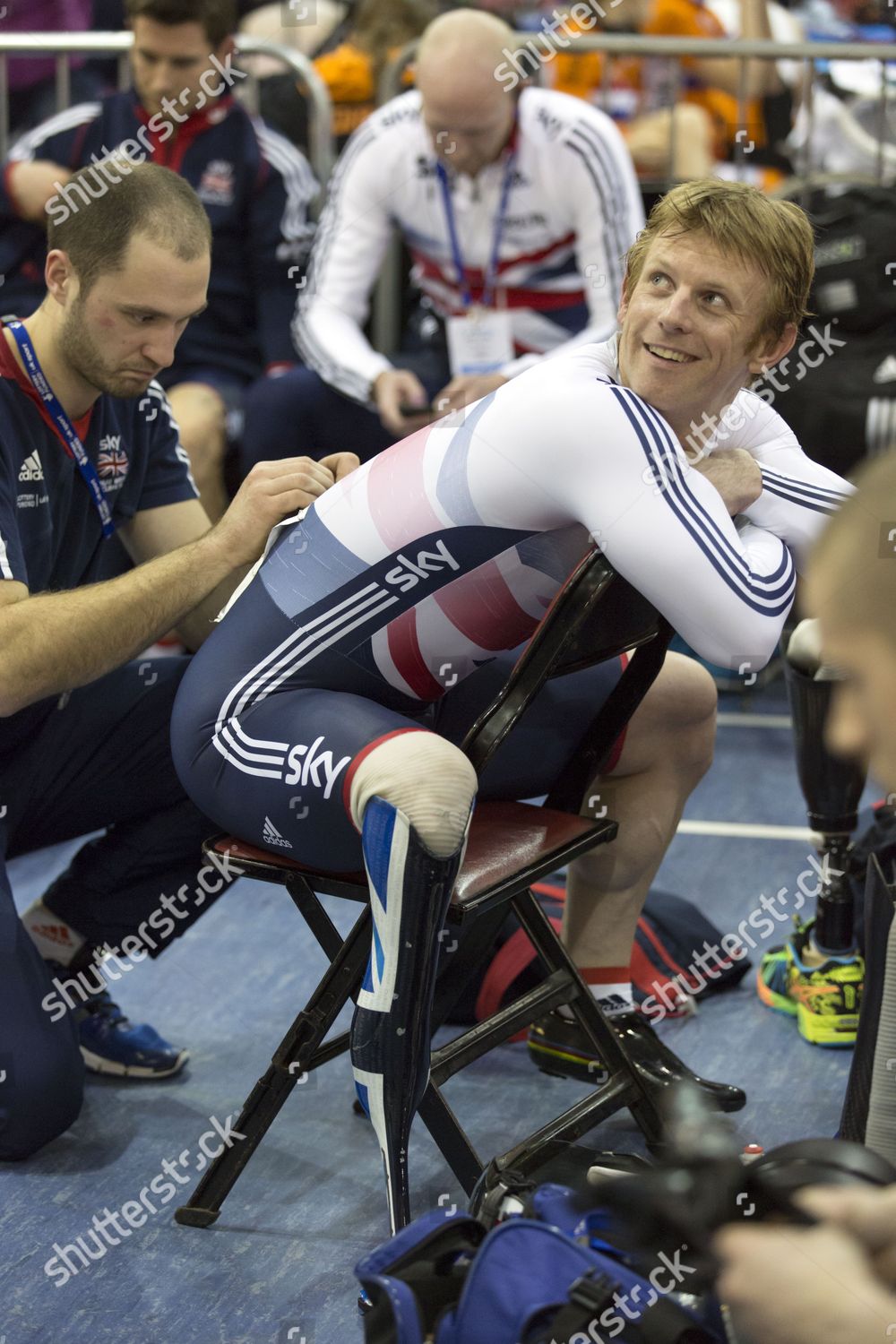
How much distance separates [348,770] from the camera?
79.0 inches

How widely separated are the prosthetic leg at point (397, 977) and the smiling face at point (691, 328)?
77 cm

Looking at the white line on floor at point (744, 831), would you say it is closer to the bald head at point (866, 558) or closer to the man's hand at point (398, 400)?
the man's hand at point (398, 400)

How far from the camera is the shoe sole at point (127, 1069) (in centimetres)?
272

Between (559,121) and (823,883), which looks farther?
(559,121)

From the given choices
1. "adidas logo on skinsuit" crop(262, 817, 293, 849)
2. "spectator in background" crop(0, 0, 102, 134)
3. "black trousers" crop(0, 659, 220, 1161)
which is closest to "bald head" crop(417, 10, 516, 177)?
"spectator in background" crop(0, 0, 102, 134)

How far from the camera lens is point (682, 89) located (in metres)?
6.23

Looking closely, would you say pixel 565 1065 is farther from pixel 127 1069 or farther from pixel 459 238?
pixel 459 238

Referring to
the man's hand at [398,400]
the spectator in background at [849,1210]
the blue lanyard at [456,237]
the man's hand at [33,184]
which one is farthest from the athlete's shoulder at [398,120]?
the spectator in background at [849,1210]

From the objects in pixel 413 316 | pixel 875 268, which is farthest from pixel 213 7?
pixel 875 268

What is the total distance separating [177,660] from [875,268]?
274 cm

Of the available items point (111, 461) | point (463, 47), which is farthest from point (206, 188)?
point (111, 461)

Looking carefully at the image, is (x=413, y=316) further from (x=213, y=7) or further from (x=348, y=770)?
(x=348, y=770)

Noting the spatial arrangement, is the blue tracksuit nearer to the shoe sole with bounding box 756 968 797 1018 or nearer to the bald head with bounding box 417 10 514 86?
the bald head with bounding box 417 10 514 86

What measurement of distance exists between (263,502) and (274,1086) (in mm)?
867
